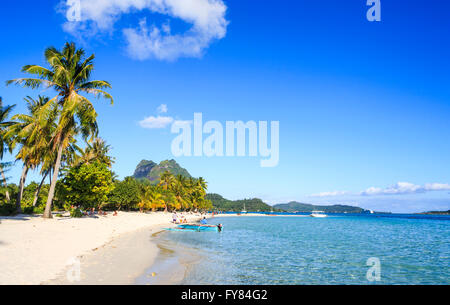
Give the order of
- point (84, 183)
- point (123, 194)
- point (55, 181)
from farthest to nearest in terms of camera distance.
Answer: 1. point (123, 194)
2. point (84, 183)
3. point (55, 181)

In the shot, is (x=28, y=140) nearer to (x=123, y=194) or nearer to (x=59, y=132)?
(x=59, y=132)

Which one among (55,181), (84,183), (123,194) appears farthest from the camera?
(123,194)

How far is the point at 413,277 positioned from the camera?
591 inches

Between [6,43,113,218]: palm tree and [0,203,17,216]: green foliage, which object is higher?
[6,43,113,218]: palm tree

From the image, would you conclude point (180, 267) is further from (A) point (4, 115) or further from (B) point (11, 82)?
(A) point (4, 115)

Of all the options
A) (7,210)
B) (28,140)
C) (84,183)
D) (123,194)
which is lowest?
(7,210)

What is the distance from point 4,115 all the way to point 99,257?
1154 inches

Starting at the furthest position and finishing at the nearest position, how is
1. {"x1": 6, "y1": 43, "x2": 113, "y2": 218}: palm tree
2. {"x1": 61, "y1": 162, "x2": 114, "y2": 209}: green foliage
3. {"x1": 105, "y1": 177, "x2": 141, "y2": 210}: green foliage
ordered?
{"x1": 105, "y1": 177, "x2": 141, "y2": 210}: green foliage, {"x1": 61, "y1": 162, "x2": 114, "y2": 209}: green foliage, {"x1": 6, "y1": 43, "x2": 113, "y2": 218}: palm tree

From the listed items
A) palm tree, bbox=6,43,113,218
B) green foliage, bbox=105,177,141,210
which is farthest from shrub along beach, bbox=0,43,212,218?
green foliage, bbox=105,177,141,210

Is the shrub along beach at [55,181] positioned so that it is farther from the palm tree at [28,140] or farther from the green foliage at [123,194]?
the green foliage at [123,194]

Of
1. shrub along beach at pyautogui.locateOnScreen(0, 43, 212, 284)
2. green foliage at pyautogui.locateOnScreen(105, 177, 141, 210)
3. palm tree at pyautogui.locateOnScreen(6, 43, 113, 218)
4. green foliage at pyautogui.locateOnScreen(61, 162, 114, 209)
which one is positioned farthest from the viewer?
green foliage at pyautogui.locateOnScreen(105, 177, 141, 210)

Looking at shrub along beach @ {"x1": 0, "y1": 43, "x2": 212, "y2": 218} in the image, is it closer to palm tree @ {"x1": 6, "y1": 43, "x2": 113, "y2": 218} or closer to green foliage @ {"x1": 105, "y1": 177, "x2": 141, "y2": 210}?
palm tree @ {"x1": 6, "y1": 43, "x2": 113, "y2": 218}

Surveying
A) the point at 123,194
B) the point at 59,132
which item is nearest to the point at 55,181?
the point at 59,132
